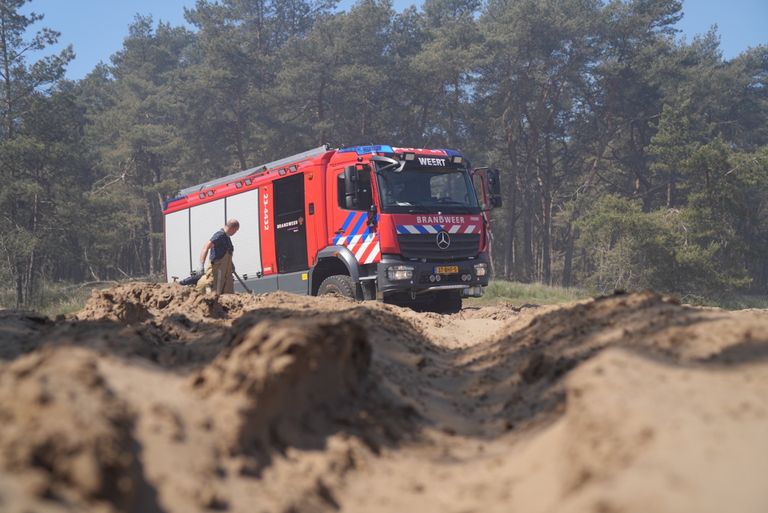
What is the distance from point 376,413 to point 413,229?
8042mm

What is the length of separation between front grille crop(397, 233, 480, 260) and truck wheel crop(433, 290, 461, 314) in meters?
0.94

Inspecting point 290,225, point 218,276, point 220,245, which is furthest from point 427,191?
point 218,276

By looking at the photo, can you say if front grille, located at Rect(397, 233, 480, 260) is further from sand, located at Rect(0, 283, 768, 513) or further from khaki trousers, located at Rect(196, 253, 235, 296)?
sand, located at Rect(0, 283, 768, 513)

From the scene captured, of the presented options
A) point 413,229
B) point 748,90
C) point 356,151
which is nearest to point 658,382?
point 413,229

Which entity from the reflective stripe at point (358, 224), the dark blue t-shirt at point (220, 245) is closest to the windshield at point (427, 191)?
the reflective stripe at point (358, 224)

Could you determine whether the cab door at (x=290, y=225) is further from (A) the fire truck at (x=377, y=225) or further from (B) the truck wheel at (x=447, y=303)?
(B) the truck wheel at (x=447, y=303)

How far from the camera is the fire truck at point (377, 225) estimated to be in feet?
40.6

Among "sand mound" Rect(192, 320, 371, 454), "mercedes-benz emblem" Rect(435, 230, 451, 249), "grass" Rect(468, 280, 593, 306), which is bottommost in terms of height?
"grass" Rect(468, 280, 593, 306)

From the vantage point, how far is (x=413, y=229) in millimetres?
12469

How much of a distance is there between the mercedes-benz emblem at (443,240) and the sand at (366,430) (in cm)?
679

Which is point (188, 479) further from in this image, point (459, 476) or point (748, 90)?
point (748, 90)

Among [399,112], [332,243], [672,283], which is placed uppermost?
[399,112]

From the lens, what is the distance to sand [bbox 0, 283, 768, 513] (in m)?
2.81

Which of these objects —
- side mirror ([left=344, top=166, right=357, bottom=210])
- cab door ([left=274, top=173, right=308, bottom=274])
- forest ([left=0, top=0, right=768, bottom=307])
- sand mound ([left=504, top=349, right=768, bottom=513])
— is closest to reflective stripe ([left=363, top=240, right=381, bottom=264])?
side mirror ([left=344, top=166, right=357, bottom=210])
